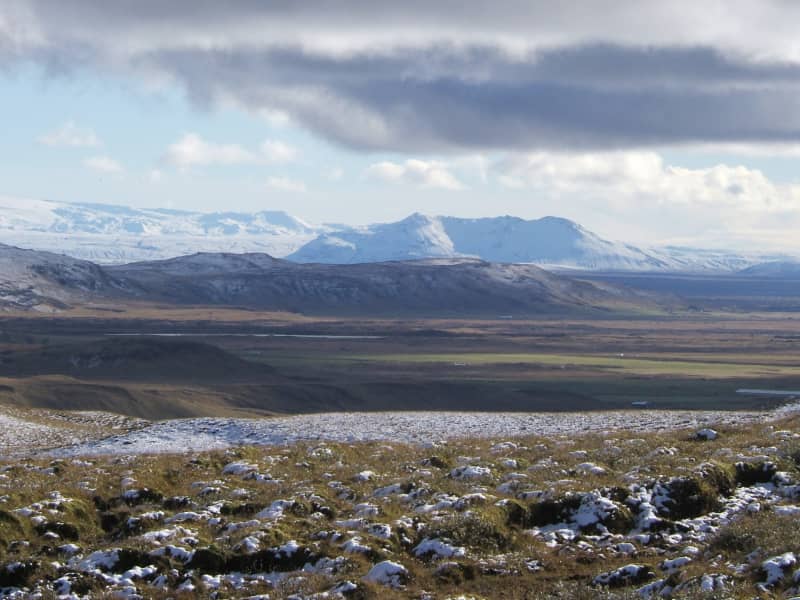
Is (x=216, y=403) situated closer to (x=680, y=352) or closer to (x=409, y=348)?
(x=409, y=348)

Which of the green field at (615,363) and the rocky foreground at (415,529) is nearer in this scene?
the rocky foreground at (415,529)

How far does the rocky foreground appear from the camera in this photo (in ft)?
60.1

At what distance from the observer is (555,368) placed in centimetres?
14188

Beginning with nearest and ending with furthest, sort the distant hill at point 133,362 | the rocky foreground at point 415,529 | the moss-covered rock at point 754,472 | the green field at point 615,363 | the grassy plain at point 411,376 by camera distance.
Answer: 1. the rocky foreground at point 415,529
2. the moss-covered rock at point 754,472
3. the grassy plain at point 411,376
4. the distant hill at point 133,362
5. the green field at point 615,363

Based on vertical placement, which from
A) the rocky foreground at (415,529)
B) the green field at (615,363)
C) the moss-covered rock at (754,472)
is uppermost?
the moss-covered rock at (754,472)

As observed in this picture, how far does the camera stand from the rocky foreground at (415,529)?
722 inches

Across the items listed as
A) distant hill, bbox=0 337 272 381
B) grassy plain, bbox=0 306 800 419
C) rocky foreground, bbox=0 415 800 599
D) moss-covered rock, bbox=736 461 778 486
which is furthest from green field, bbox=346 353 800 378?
rocky foreground, bbox=0 415 800 599

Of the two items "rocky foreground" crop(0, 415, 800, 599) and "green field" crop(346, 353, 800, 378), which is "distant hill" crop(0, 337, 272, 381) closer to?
"green field" crop(346, 353, 800, 378)

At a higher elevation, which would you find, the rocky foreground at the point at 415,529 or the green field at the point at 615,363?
the rocky foreground at the point at 415,529

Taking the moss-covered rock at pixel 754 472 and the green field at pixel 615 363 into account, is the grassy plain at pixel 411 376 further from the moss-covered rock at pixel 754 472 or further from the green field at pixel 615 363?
the moss-covered rock at pixel 754 472

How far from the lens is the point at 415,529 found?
21.4 metres

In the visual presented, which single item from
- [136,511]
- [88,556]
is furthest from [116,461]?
[88,556]

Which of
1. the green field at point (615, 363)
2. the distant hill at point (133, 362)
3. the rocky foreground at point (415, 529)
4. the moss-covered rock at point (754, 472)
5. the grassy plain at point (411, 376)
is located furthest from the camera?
Result: the green field at point (615, 363)

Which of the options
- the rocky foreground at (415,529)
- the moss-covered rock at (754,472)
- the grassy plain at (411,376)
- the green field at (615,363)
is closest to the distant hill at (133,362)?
the grassy plain at (411,376)
